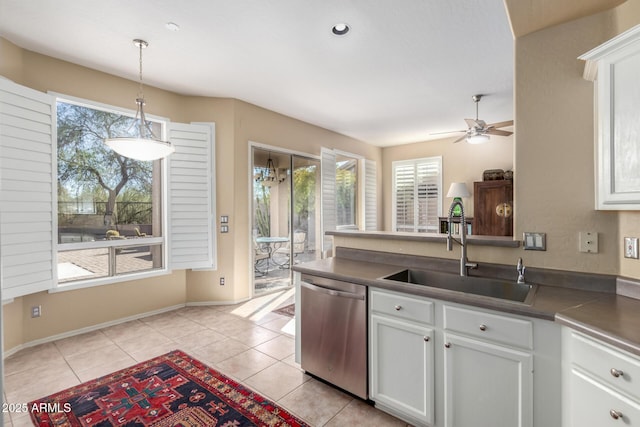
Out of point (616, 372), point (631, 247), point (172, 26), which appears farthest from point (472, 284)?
point (172, 26)

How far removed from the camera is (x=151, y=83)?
12.5ft

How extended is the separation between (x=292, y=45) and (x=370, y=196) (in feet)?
14.7

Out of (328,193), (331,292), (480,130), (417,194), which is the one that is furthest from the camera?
(417,194)

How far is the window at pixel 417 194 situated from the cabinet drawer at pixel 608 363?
17.3 feet

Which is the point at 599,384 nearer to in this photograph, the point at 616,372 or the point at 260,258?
the point at 616,372

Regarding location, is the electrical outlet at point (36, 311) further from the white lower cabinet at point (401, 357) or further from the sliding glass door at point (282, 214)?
the white lower cabinet at point (401, 357)

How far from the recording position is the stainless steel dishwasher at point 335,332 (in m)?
2.15

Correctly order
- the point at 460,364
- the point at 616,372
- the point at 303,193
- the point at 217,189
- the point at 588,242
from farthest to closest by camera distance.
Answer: the point at 303,193, the point at 217,189, the point at 588,242, the point at 460,364, the point at 616,372

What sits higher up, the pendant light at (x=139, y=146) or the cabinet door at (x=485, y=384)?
the pendant light at (x=139, y=146)

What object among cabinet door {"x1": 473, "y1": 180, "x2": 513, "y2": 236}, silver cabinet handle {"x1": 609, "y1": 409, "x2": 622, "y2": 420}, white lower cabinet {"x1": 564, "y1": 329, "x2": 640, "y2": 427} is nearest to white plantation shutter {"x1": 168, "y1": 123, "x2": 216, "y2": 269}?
white lower cabinet {"x1": 564, "y1": 329, "x2": 640, "y2": 427}

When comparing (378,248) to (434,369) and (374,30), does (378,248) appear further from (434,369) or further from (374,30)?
(374,30)

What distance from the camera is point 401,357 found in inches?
77.3

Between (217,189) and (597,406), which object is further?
(217,189)

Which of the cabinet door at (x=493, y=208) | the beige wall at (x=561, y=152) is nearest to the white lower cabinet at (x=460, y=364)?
the beige wall at (x=561, y=152)
